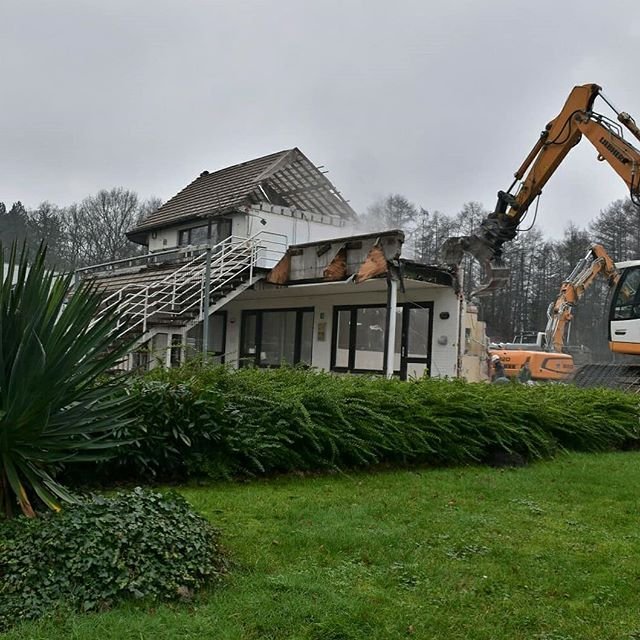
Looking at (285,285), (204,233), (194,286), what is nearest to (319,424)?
(194,286)

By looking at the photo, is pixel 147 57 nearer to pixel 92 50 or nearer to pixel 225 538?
pixel 92 50

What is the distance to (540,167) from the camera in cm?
1452

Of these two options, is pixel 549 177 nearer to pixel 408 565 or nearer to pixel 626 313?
pixel 626 313

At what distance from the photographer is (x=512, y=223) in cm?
1473

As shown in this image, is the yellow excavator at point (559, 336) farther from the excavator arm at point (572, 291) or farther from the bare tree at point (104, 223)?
the bare tree at point (104, 223)

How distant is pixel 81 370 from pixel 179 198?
1954 cm

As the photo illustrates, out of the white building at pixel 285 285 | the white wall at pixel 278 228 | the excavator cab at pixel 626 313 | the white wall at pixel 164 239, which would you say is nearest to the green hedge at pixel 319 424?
the white building at pixel 285 285

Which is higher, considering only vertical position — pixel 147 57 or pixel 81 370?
pixel 147 57

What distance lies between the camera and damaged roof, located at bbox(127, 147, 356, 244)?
748 inches

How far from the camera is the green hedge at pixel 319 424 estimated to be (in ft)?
17.7

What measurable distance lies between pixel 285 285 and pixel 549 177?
6.53 metres

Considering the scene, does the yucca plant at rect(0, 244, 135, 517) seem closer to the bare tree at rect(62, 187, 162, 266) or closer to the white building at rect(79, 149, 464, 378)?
the white building at rect(79, 149, 464, 378)

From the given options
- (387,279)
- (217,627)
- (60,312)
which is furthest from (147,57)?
(217,627)

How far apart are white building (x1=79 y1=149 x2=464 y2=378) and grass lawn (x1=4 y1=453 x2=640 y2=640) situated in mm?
6123
